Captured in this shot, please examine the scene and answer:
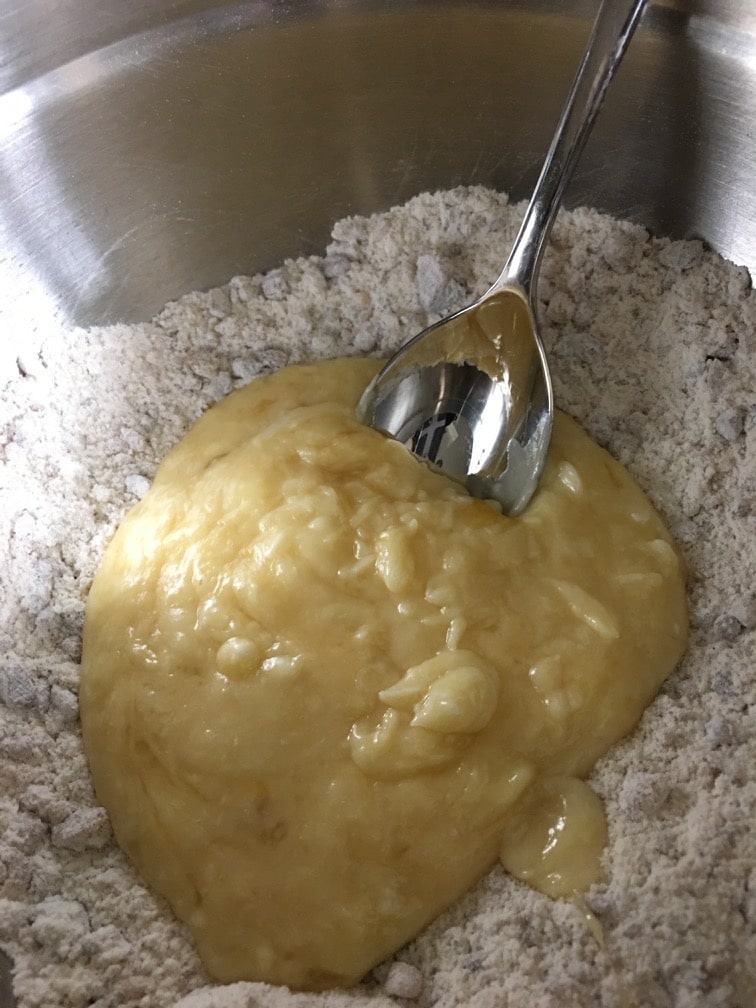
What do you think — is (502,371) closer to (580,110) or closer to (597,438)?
(597,438)

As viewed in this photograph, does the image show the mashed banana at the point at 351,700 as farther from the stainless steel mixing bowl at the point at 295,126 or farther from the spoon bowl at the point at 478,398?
the stainless steel mixing bowl at the point at 295,126

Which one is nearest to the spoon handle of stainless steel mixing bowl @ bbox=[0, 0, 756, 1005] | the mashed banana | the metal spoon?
the metal spoon

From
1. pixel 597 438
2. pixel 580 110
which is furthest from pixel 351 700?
pixel 580 110

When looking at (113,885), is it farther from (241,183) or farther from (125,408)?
(241,183)

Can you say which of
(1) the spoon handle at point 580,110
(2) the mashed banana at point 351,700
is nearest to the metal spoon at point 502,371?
(1) the spoon handle at point 580,110

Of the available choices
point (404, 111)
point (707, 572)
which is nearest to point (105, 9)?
point (404, 111)
